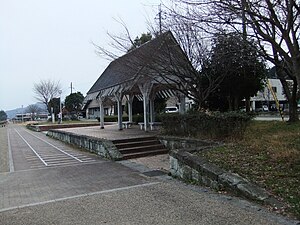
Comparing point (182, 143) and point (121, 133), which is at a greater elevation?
point (121, 133)

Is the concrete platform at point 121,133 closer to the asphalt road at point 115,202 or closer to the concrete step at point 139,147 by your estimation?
the concrete step at point 139,147

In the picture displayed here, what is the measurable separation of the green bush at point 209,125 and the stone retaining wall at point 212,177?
244 centimetres

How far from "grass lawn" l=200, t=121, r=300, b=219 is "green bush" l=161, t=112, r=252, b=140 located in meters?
0.54

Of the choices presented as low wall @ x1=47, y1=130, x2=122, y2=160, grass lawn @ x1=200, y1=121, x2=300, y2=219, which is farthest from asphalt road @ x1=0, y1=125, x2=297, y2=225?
low wall @ x1=47, y1=130, x2=122, y2=160

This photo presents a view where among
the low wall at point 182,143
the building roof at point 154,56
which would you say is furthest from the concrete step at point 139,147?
the building roof at point 154,56

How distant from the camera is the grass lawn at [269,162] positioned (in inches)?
218

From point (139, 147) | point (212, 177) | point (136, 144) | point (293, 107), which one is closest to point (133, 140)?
point (136, 144)

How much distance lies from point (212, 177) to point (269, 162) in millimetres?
1386

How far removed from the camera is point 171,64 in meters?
14.2

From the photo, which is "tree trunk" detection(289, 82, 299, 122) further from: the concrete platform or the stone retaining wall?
the stone retaining wall

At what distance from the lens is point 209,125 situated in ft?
36.1

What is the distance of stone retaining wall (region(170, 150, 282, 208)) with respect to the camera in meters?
5.49

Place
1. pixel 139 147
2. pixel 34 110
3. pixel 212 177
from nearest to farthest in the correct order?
pixel 212 177, pixel 139 147, pixel 34 110

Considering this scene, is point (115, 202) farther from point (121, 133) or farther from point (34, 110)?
point (34, 110)
